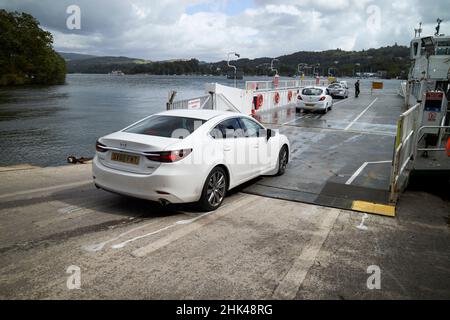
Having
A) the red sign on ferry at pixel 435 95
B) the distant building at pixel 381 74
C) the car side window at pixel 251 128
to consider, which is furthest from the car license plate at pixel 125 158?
the distant building at pixel 381 74

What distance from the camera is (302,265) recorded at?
4090 mm

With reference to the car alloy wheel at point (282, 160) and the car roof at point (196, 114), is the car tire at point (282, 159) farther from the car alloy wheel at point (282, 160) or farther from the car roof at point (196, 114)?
the car roof at point (196, 114)

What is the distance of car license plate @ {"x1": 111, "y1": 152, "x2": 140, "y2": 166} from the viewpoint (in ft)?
17.1

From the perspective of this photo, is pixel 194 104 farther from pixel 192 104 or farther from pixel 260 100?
pixel 260 100

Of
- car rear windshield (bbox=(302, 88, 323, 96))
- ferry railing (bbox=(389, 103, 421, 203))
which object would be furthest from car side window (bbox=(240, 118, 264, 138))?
car rear windshield (bbox=(302, 88, 323, 96))

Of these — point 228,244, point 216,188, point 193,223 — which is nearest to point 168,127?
point 216,188

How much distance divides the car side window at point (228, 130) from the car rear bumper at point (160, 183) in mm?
947

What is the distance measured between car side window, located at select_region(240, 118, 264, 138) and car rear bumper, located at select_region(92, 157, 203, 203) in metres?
1.85

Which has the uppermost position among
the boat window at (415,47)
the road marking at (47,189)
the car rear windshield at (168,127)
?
the boat window at (415,47)

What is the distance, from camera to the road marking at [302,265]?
138 inches

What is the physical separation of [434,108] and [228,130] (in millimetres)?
6096

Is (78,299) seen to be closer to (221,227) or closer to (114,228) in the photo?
(114,228)
